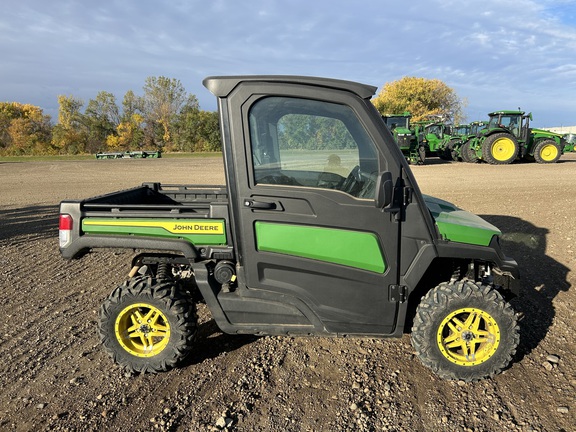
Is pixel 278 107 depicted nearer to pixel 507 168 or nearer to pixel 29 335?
pixel 29 335

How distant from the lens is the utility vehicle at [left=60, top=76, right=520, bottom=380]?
256cm

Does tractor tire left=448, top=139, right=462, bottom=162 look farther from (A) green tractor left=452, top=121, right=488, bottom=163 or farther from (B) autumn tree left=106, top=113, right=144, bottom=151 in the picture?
(B) autumn tree left=106, top=113, right=144, bottom=151

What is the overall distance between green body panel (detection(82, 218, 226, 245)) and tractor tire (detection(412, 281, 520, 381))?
1.64m

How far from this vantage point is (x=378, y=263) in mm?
2652

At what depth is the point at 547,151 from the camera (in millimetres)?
17938

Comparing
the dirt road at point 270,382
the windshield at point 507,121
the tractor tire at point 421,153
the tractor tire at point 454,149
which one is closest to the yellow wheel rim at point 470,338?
the dirt road at point 270,382

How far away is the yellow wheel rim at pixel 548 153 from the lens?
17.8 metres

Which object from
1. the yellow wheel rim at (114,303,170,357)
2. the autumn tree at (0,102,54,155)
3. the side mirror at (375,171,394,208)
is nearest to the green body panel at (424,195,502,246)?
the side mirror at (375,171,394,208)

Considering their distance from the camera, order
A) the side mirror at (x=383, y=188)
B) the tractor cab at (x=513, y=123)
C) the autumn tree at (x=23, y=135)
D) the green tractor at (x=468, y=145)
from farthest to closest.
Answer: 1. the autumn tree at (x=23, y=135)
2. the green tractor at (x=468, y=145)
3. the tractor cab at (x=513, y=123)
4. the side mirror at (x=383, y=188)

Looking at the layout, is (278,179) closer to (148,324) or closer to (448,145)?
(148,324)

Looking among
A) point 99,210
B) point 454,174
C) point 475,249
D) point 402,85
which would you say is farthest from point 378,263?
point 402,85

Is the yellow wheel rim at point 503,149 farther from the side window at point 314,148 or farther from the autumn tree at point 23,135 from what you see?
the autumn tree at point 23,135

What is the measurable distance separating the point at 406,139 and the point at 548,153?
272 inches

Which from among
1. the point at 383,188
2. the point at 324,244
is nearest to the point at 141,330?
the point at 324,244
